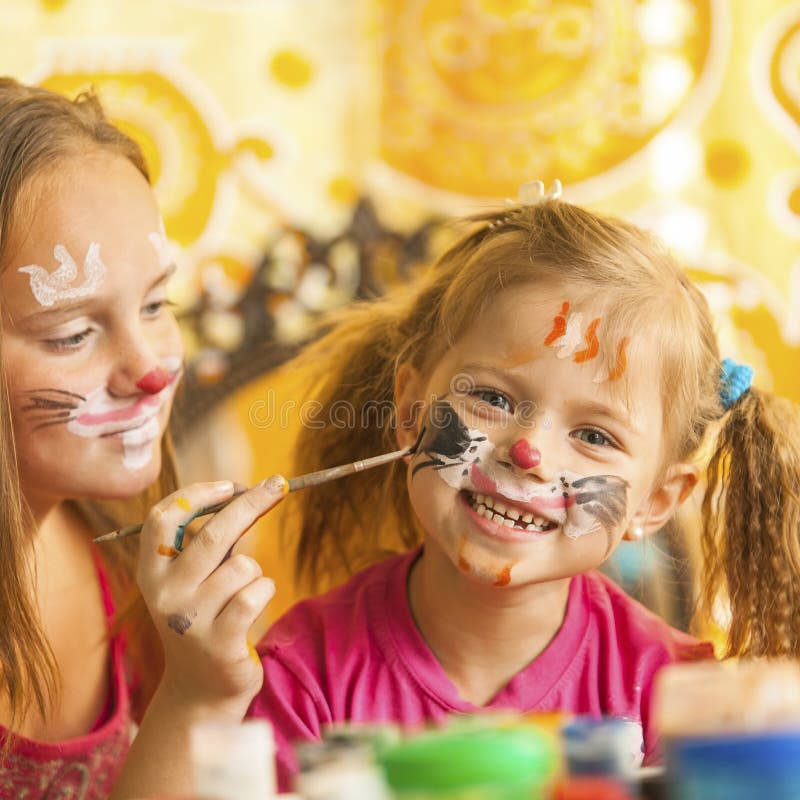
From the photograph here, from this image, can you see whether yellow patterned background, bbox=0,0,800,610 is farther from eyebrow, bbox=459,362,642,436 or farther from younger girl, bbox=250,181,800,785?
eyebrow, bbox=459,362,642,436

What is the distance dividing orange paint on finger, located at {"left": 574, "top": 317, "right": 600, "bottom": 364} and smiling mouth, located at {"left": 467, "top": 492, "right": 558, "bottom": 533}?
15 centimetres

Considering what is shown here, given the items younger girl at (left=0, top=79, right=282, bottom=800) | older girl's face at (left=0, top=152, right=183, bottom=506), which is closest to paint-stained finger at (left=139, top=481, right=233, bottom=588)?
younger girl at (left=0, top=79, right=282, bottom=800)

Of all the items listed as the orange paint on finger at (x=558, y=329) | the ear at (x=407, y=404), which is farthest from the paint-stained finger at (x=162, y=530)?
the orange paint on finger at (x=558, y=329)

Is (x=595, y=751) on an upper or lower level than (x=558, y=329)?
lower

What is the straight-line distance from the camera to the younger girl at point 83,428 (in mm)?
1018

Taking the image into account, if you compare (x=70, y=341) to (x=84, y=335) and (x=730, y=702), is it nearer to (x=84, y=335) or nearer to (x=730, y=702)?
(x=84, y=335)

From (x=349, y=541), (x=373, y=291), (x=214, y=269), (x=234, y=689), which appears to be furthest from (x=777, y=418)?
(x=214, y=269)

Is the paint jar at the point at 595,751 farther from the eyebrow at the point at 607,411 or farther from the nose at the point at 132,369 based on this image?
the nose at the point at 132,369

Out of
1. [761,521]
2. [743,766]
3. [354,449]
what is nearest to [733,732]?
[743,766]

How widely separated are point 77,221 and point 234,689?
1.61 ft

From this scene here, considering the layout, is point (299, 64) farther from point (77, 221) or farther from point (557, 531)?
point (557, 531)

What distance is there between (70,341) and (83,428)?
90mm

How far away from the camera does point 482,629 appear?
112cm

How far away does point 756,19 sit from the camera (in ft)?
6.26
